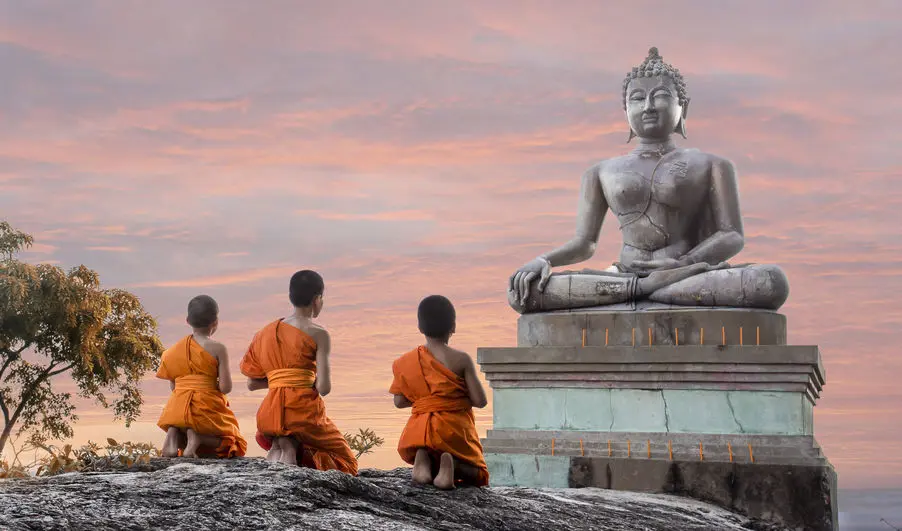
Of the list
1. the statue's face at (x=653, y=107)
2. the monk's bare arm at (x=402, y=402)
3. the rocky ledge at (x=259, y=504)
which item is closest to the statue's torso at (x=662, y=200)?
the statue's face at (x=653, y=107)

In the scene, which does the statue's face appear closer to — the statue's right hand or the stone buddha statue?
the stone buddha statue

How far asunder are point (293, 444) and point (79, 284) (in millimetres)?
16866

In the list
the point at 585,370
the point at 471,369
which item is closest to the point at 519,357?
the point at 585,370

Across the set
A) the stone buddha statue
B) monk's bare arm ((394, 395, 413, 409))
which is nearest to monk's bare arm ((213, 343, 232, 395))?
monk's bare arm ((394, 395, 413, 409))

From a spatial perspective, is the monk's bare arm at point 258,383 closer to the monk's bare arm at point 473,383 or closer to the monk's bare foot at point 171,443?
the monk's bare foot at point 171,443

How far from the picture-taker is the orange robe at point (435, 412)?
6262 mm

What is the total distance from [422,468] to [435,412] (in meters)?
0.35

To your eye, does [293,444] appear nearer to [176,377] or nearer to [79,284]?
[176,377]

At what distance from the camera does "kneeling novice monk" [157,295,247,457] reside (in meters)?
7.09

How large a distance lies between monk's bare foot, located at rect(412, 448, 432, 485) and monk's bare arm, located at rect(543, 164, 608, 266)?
5.45 meters

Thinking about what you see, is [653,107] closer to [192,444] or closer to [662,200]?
[662,200]

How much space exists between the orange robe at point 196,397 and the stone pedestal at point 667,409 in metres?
3.31

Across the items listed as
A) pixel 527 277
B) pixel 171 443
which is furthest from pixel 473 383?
pixel 527 277

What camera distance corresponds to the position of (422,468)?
6273 mm
